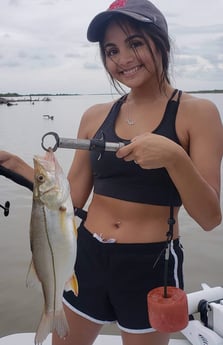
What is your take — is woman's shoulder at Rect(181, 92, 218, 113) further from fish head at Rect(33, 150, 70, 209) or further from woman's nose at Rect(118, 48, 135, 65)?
fish head at Rect(33, 150, 70, 209)

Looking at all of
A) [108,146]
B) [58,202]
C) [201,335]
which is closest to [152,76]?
[108,146]

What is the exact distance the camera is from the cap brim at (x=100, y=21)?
2.35 meters

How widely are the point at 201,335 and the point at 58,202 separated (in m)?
2.21

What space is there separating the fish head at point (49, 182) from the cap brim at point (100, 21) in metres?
0.94

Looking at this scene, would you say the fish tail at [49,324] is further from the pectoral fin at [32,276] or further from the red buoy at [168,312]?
the red buoy at [168,312]

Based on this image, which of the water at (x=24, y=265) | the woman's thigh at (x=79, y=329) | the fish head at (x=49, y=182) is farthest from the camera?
the water at (x=24, y=265)

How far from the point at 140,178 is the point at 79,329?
930 mm

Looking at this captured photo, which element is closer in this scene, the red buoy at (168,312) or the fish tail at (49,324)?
the fish tail at (49,324)

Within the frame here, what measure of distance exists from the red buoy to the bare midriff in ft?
1.11

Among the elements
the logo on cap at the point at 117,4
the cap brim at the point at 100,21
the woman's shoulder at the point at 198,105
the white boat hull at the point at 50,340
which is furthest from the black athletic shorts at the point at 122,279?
the white boat hull at the point at 50,340

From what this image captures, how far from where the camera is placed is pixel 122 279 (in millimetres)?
2445

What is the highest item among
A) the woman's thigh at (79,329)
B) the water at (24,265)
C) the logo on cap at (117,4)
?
the logo on cap at (117,4)

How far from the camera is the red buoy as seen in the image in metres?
2.13

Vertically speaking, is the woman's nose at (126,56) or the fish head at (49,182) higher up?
the woman's nose at (126,56)
